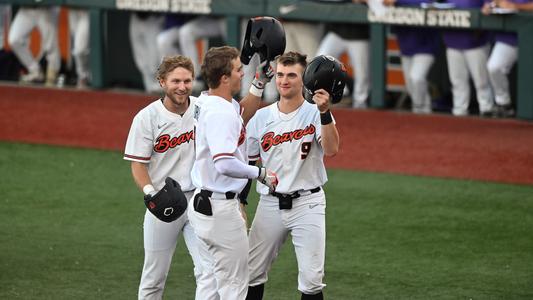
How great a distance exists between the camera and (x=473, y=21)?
12.8m

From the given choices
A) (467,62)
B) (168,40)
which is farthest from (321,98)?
(168,40)

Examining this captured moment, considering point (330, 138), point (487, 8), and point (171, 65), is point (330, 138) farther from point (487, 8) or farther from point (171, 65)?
point (487, 8)

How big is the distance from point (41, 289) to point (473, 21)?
695 cm

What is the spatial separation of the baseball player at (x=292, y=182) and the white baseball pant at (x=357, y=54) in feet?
23.1

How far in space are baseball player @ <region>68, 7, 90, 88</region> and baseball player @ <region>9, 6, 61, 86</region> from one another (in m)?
0.28

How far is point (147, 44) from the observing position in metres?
15.4

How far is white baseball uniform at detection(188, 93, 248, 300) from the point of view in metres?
5.79

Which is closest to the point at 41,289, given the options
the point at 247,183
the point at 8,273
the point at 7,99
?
the point at 8,273

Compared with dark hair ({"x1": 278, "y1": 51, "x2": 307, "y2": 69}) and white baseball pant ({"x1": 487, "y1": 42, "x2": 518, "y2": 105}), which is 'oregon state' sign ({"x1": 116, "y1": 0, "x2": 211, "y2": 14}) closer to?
white baseball pant ({"x1": 487, "y1": 42, "x2": 518, "y2": 105})

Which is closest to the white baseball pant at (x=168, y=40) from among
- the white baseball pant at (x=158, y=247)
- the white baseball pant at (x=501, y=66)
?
the white baseball pant at (x=501, y=66)

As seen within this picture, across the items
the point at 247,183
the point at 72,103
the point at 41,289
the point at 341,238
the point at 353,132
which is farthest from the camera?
the point at 72,103

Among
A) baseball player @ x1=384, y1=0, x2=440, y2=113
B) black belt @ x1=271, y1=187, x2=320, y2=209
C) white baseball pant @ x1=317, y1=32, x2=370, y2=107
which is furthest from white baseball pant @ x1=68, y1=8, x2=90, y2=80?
black belt @ x1=271, y1=187, x2=320, y2=209

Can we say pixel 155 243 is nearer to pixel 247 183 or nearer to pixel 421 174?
pixel 247 183

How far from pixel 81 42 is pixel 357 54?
158 inches
